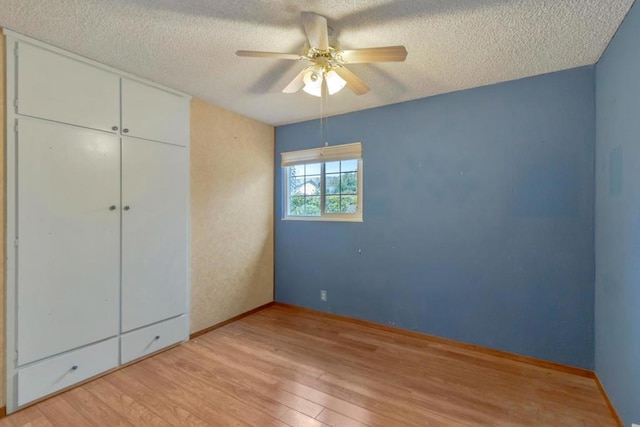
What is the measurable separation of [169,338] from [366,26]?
290 centimetres

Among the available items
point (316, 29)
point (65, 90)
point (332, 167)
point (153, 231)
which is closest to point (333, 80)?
point (316, 29)

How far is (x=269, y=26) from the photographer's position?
167cm

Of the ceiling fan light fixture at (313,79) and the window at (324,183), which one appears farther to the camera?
the window at (324,183)

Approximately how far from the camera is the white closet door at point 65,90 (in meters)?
1.78

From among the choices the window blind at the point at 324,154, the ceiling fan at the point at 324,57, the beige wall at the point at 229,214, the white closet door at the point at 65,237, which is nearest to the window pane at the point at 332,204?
the window blind at the point at 324,154

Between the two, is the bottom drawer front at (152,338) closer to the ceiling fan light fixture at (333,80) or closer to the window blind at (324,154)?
the window blind at (324,154)

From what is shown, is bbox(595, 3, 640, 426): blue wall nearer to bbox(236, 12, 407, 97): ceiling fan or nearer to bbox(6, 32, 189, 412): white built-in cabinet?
bbox(236, 12, 407, 97): ceiling fan

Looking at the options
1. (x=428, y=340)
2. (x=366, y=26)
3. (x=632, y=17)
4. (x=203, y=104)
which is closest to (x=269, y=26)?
(x=366, y=26)

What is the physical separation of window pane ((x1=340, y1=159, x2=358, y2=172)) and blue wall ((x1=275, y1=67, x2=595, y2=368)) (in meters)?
0.19

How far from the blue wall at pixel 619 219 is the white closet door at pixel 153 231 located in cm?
314

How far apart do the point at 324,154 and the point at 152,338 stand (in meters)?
2.47

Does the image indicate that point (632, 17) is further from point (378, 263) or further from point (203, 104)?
point (203, 104)

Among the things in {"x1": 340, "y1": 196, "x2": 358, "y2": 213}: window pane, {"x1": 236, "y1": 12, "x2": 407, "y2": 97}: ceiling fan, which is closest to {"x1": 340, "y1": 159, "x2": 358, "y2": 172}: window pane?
{"x1": 340, "y1": 196, "x2": 358, "y2": 213}: window pane

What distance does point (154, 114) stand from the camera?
7.97 ft
